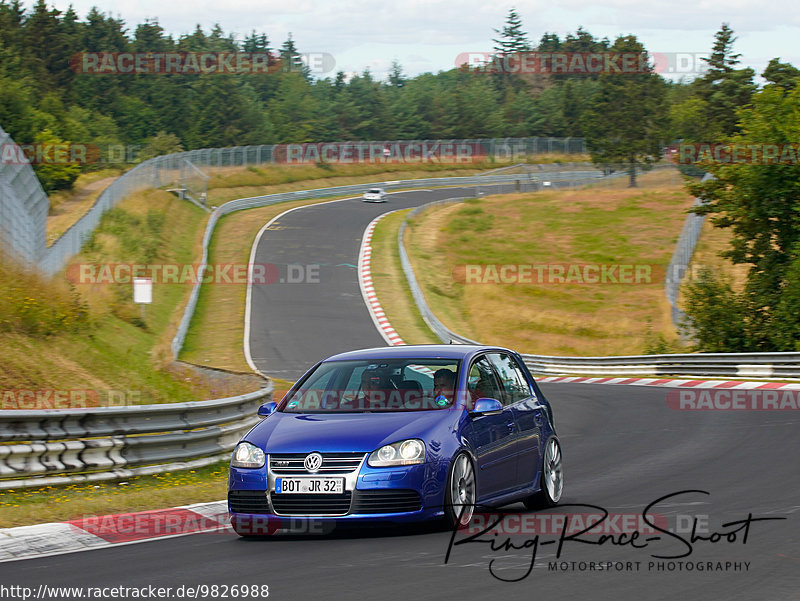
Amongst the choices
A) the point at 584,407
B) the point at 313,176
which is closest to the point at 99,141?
the point at 313,176

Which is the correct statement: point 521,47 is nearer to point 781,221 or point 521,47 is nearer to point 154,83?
point 154,83

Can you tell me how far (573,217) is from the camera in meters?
69.1

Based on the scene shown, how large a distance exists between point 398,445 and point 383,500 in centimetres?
41

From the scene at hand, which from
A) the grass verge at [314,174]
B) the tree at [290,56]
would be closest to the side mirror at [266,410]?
the grass verge at [314,174]

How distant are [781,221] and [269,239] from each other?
2946cm

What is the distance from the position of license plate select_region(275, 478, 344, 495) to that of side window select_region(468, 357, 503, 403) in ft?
5.48

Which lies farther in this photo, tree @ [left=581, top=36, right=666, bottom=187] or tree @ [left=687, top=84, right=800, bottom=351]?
tree @ [left=581, top=36, right=666, bottom=187]

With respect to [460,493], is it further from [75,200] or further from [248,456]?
[75,200]

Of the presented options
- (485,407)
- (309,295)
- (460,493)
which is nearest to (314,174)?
(309,295)

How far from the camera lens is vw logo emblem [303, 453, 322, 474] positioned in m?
7.96

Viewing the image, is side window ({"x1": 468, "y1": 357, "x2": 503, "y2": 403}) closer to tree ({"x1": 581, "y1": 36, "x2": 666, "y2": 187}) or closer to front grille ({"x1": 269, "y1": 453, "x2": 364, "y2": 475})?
front grille ({"x1": 269, "y1": 453, "x2": 364, "y2": 475})

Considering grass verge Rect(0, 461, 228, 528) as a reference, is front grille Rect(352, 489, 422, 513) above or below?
above

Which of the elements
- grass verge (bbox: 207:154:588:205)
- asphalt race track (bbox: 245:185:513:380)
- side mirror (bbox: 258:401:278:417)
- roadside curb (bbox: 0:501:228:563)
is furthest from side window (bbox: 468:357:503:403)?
grass verge (bbox: 207:154:588:205)

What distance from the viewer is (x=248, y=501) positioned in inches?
322
